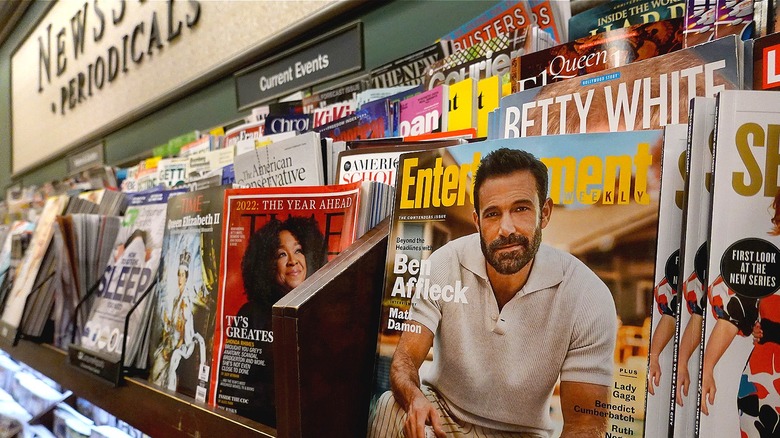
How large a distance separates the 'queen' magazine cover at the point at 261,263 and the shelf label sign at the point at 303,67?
1000mm

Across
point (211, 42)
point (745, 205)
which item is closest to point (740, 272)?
point (745, 205)

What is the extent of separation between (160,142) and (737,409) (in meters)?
2.92

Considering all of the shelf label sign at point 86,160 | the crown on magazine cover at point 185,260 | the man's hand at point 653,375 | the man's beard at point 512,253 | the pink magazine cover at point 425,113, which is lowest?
the man's hand at point 653,375

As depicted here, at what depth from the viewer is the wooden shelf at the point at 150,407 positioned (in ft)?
2.30

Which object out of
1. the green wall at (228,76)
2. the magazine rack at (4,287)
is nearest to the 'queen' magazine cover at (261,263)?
the green wall at (228,76)

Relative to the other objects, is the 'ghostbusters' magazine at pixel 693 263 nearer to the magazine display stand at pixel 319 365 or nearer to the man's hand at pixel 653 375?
the man's hand at pixel 653 375

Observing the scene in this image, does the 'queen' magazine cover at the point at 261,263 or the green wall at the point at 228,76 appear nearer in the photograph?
the 'queen' magazine cover at the point at 261,263

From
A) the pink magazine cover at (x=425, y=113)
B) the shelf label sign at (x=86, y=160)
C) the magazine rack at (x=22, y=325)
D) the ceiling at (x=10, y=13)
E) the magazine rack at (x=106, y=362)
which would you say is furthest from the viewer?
the ceiling at (x=10, y=13)

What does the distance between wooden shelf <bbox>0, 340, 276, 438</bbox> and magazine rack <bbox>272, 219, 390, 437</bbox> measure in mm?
98

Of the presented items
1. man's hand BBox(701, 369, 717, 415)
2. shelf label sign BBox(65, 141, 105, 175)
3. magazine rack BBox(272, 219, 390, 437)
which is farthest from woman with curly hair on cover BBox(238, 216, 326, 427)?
shelf label sign BBox(65, 141, 105, 175)

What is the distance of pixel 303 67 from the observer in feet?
6.05

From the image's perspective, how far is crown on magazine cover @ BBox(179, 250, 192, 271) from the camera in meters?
0.91

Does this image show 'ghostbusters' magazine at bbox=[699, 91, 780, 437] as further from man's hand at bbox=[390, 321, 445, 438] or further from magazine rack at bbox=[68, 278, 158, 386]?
magazine rack at bbox=[68, 278, 158, 386]

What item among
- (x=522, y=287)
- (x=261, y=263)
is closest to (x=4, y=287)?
(x=261, y=263)
